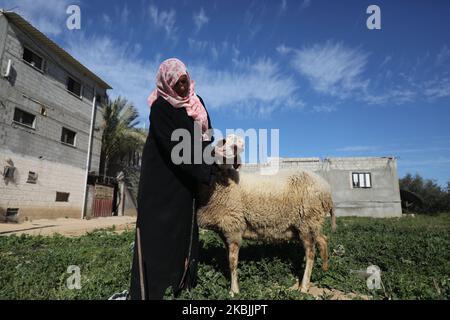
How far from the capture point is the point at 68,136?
1766cm

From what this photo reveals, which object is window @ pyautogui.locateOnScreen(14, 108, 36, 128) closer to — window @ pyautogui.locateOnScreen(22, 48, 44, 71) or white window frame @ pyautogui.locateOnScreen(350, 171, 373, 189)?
window @ pyautogui.locateOnScreen(22, 48, 44, 71)

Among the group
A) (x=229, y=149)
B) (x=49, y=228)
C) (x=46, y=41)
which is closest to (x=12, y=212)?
(x=49, y=228)

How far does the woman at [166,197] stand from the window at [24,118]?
14390mm

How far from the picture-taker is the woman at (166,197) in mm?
2564

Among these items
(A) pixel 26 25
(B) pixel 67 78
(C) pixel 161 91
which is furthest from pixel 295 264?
(B) pixel 67 78

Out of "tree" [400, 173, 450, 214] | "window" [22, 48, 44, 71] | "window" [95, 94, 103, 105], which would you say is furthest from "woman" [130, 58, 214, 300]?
"tree" [400, 173, 450, 214]

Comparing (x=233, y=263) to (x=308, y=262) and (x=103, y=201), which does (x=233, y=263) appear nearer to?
(x=308, y=262)

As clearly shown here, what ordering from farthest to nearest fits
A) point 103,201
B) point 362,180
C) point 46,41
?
point 362,180 → point 103,201 → point 46,41

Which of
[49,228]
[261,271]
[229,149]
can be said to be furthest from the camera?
[49,228]

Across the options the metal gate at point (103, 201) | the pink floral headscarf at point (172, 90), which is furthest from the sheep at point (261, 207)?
the metal gate at point (103, 201)

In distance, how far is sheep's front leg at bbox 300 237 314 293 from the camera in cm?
361

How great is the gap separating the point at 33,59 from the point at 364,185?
2530 centimetres

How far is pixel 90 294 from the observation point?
3.16 metres

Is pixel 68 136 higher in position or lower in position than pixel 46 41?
lower
